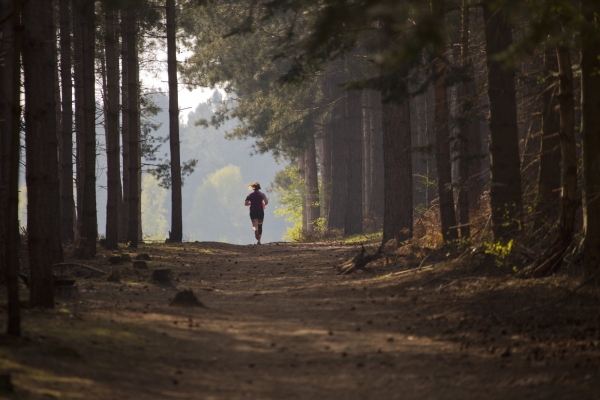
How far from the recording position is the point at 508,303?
348 inches

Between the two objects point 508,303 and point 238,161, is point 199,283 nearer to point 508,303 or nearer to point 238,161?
point 508,303

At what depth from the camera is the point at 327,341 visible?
7.51 m

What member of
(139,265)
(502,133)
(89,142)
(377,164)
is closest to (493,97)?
(502,133)

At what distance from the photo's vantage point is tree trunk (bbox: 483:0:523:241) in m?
10.9

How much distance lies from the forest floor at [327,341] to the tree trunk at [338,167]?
22.2 meters

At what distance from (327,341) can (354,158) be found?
→ 24.5 metres

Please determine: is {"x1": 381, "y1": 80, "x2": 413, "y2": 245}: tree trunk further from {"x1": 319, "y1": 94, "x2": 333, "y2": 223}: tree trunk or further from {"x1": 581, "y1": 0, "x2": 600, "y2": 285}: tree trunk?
{"x1": 319, "y1": 94, "x2": 333, "y2": 223}: tree trunk

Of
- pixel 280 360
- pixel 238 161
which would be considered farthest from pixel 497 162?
pixel 238 161

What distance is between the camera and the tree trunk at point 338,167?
34.4 metres

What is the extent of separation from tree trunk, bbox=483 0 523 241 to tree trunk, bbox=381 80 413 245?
20.1 ft

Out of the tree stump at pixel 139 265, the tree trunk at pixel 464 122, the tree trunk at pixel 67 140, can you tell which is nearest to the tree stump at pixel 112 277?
the tree stump at pixel 139 265

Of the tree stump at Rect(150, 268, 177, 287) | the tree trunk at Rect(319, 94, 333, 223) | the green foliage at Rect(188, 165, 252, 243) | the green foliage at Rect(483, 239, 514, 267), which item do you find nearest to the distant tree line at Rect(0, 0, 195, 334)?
the tree stump at Rect(150, 268, 177, 287)

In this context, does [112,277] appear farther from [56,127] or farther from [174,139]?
[174,139]

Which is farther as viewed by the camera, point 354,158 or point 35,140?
point 354,158
